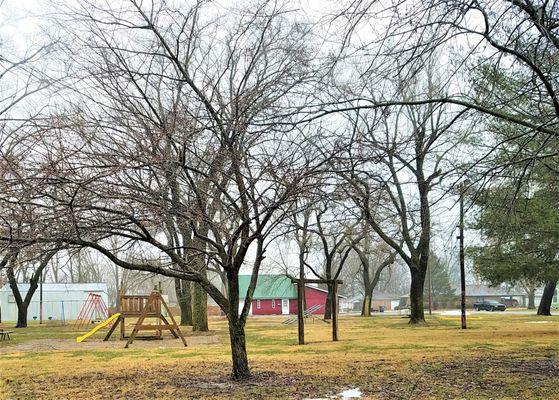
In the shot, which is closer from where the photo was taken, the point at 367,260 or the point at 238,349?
the point at 238,349

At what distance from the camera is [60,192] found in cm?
808

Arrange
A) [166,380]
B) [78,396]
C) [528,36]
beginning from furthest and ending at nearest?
1. [166,380]
2. [78,396]
3. [528,36]

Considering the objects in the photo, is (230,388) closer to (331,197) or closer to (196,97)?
(331,197)

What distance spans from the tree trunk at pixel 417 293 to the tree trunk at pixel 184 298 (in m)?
11.2

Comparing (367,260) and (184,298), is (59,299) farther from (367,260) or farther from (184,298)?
(367,260)

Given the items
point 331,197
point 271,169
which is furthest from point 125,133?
point 331,197

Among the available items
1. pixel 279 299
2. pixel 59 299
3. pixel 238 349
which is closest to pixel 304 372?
pixel 238 349

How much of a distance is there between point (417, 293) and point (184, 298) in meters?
12.4

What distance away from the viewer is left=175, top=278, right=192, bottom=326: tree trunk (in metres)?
31.9

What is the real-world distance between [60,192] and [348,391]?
15.4ft

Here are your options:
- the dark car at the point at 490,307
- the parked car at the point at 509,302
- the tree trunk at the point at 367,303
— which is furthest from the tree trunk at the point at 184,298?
the parked car at the point at 509,302

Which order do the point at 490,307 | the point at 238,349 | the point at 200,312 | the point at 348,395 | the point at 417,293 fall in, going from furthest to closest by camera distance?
1. the point at 490,307
2. the point at 417,293
3. the point at 200,312
4. the point at 238,349
5. the point at 348,395

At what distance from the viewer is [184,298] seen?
33.5m

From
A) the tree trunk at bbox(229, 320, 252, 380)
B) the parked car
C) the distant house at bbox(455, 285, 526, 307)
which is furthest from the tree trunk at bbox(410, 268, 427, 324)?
the parked car
